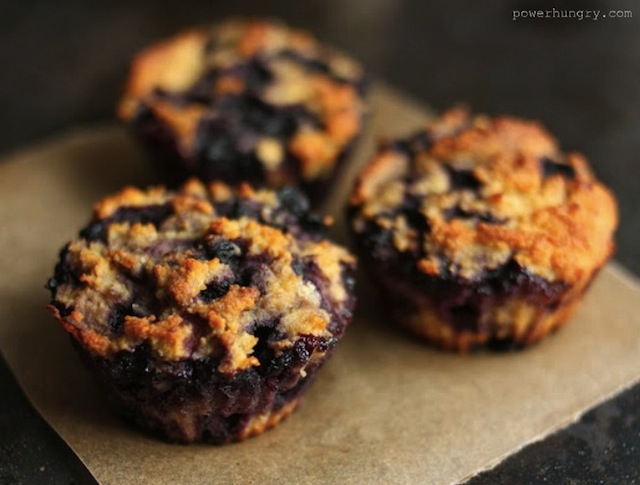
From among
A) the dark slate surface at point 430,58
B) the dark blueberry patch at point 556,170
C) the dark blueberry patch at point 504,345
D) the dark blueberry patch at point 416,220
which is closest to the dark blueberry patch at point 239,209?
the dark blueberry patch at point 416,220

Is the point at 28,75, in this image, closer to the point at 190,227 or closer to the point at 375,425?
the point at 190,227

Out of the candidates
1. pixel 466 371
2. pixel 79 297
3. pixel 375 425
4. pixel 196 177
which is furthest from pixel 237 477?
pixel 196 177

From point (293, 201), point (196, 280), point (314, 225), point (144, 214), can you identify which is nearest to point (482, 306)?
point (314, 225)

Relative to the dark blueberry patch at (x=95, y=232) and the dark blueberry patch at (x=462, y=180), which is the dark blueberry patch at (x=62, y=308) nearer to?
the dark blueberry patch at (x=95, y=232)

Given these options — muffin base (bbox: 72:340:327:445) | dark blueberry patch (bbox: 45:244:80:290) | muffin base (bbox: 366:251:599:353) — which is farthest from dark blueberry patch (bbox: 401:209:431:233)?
dark blueberry patch (bbox: 45:244:80:290)

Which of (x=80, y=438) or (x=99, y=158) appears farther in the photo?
(x=99, y=158)

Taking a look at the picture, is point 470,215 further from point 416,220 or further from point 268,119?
point 268,119
